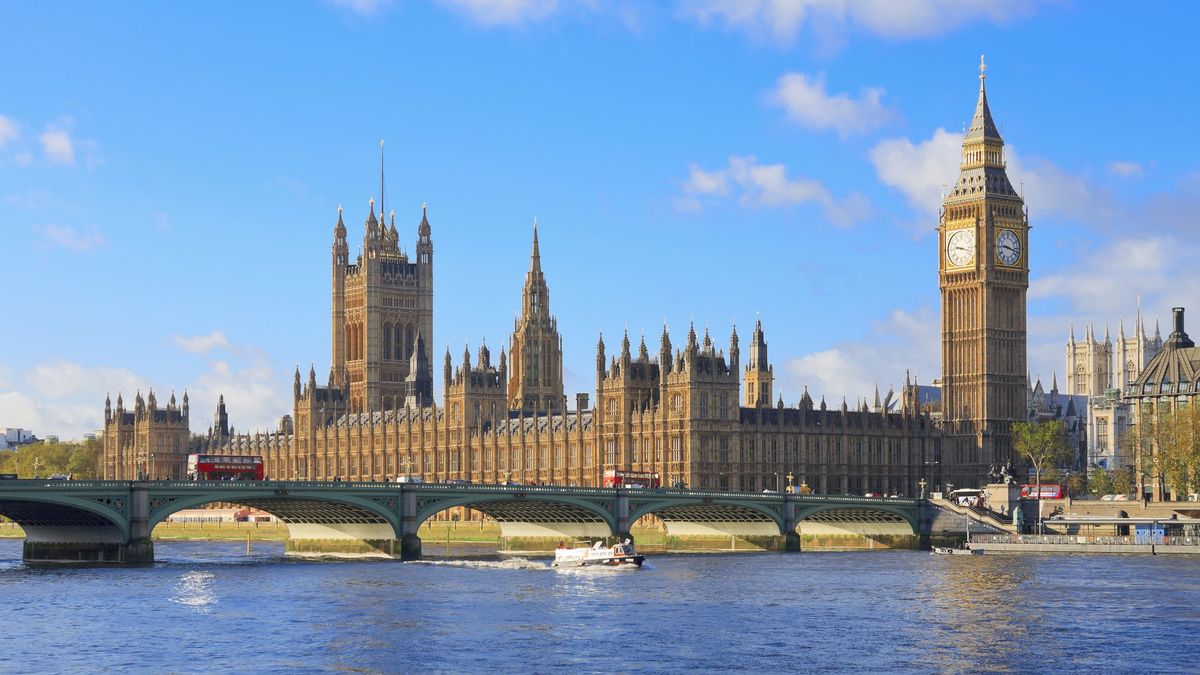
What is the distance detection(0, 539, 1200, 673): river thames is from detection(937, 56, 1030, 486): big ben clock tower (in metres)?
68.6

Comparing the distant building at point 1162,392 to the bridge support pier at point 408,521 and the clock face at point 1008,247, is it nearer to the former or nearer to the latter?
the clock face at point 1008,247

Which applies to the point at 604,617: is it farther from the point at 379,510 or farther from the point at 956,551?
the point at 956,551

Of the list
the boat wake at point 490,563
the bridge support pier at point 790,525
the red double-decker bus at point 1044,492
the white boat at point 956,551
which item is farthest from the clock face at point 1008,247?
the boat wake at point 490,563

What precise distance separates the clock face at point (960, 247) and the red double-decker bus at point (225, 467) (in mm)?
73363

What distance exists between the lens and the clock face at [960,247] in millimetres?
194375

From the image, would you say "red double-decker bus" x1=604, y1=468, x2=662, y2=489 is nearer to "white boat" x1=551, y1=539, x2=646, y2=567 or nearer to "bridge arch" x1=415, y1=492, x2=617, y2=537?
"bridge arch" x1=415, y1=492, x2=617, y2=537

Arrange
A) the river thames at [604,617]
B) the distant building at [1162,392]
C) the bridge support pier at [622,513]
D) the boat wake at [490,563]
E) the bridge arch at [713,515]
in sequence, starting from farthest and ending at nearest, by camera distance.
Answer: the distant building at [1162,392]
the bridge arch at [713,515]
the bridge support pier at [622,513]
the boat wake at [490,563]
the river thames at [604,617]

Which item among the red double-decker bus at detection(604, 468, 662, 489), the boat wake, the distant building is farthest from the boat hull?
the distant building

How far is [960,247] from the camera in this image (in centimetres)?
19538

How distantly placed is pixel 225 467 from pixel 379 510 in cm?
3064

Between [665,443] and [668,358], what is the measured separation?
7.95 metres

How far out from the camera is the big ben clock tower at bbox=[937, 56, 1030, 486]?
193000 millimetres

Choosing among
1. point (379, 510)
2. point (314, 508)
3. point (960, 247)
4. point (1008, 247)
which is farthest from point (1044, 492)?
point (314, 508)

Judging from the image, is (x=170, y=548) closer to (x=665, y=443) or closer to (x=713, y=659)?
(x=665, y=443)
